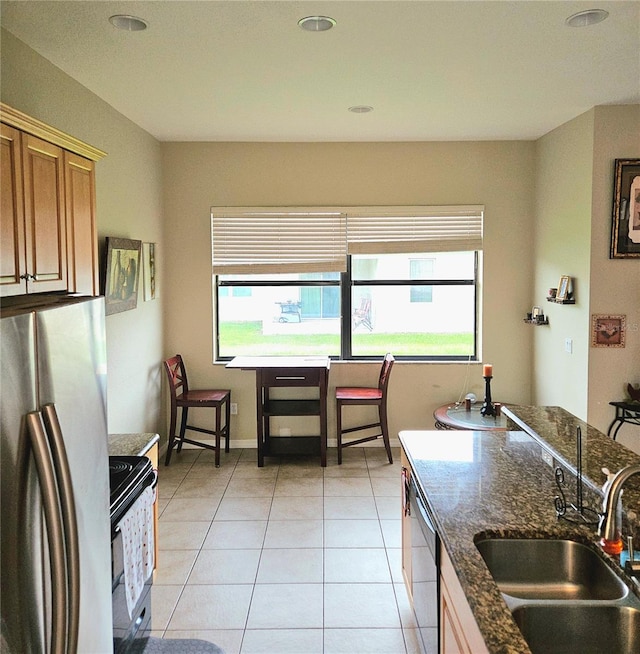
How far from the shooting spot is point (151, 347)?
508 cm

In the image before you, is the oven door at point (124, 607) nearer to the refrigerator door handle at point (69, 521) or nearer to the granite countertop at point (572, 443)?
the refrigerator door handle at point (69, 521)

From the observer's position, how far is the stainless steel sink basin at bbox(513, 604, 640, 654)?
158 centimetres

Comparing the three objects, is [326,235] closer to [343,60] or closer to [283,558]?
[343,60]

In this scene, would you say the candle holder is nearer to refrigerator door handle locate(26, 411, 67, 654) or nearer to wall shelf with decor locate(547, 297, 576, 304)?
wall shelf with decor locate(547, 297, 576, 304)

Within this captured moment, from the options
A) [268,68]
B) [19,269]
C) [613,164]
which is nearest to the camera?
[19,269]

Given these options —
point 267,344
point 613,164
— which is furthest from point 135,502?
point 613,164

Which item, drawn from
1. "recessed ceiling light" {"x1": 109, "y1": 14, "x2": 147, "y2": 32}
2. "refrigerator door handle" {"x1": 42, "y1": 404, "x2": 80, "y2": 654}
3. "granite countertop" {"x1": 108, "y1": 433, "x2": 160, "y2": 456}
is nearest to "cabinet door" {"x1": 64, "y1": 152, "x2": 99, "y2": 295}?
"recessed ceiling light" {"x1": 109, "y1": 14, "x2": 147, "y2": 32}

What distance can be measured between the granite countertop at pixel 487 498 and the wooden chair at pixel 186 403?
2443 millimetres

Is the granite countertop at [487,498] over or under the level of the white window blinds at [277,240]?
under

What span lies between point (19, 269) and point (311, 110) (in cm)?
258

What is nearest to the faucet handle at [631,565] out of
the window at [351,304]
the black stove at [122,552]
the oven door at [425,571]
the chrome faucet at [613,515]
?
the chrome faucet at [613,515]

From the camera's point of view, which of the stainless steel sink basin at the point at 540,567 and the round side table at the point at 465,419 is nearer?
the stainless steel sink basin at the point at 540,567

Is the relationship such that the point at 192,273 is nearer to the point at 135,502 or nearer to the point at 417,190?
the point at 417,190

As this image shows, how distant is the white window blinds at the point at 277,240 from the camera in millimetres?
5406
